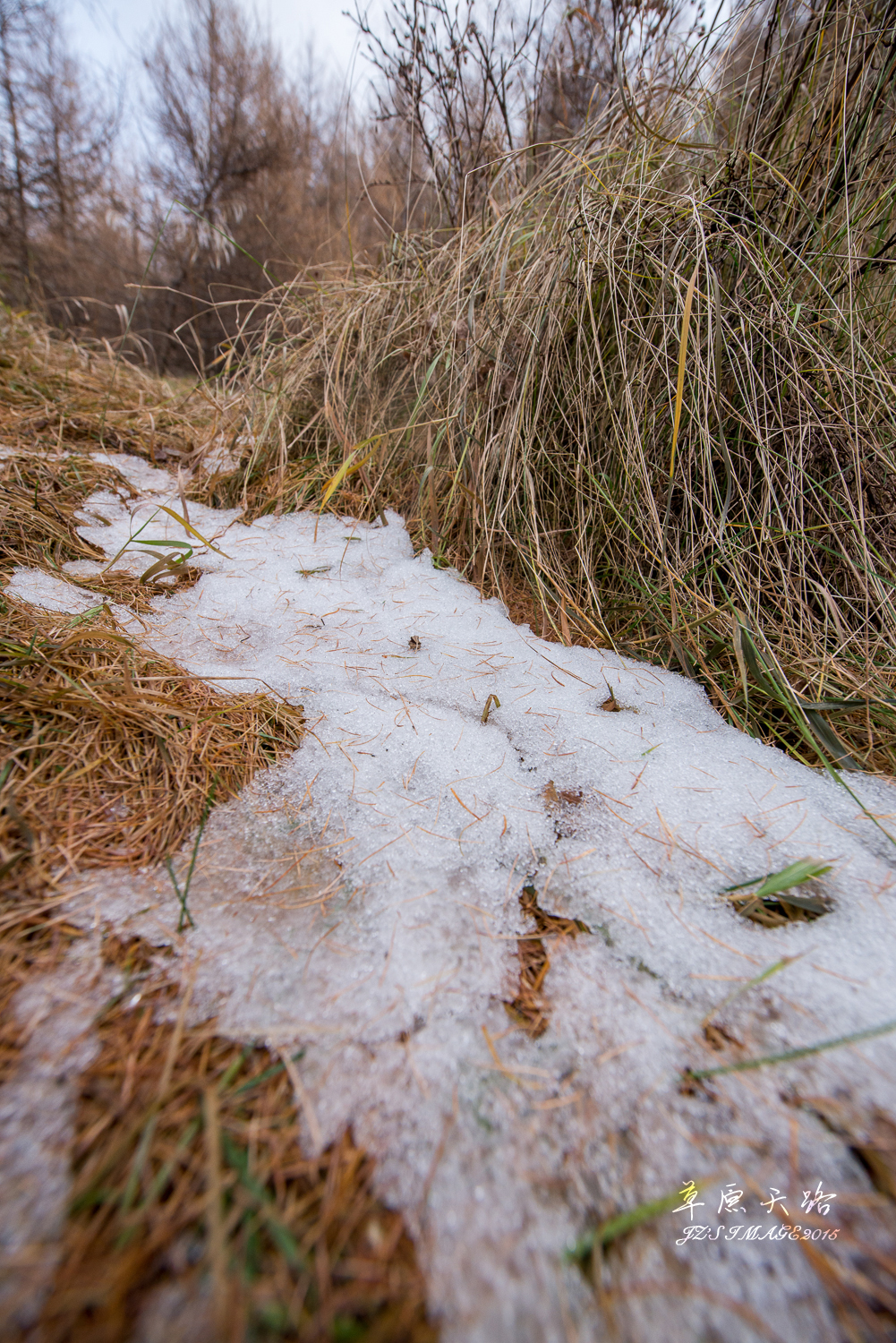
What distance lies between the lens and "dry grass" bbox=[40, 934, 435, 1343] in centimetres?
40

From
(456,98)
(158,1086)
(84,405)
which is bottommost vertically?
(158,1086)

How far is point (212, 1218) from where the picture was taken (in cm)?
43

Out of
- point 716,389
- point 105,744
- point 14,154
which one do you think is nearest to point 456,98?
point 716,389

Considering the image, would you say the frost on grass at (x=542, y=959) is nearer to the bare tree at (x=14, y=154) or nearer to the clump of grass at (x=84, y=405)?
the clump of grass at (x=84, y=405)

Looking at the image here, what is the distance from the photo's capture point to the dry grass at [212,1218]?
0.40m

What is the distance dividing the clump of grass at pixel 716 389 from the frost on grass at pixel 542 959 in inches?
8.0

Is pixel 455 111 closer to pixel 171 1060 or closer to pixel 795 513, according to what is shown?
pixel 795 513

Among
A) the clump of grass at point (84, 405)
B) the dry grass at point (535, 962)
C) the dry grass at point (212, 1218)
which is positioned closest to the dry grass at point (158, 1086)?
the dry grass at point (212, 1218)

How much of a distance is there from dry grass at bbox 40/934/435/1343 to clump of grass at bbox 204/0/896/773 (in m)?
0.95

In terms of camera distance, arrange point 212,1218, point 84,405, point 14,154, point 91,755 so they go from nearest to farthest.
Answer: point 212,1218 < point 91,755 < point 84,405 < point 14,154

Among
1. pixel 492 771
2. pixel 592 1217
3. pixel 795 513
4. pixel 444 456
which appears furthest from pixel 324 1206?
pixel 444 456

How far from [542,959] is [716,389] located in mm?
1232

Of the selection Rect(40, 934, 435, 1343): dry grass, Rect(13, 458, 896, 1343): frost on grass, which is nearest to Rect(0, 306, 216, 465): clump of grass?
Rect(13, 458, 896, 1343): frost on grass

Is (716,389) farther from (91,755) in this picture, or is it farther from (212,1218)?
(212,1218)
